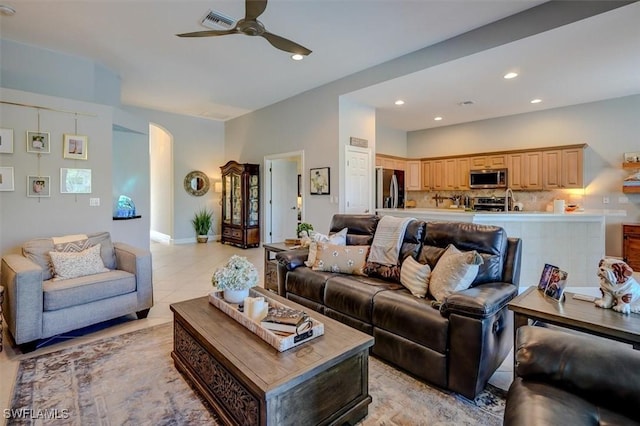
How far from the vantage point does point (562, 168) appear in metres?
6.16

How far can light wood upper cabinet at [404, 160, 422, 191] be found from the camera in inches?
327

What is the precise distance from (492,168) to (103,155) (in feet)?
23.9

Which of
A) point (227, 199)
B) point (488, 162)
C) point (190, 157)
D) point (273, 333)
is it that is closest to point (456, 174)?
point (488, 162)

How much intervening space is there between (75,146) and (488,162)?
24.7 ft

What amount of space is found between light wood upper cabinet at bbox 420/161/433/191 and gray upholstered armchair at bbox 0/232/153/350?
22.5 feet

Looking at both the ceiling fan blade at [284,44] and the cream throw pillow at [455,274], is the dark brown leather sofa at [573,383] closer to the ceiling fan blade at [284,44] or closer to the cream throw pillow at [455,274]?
the cream throw pillow at [455,274]

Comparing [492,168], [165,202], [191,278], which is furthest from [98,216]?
[492,168]

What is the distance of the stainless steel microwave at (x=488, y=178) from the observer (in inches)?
270

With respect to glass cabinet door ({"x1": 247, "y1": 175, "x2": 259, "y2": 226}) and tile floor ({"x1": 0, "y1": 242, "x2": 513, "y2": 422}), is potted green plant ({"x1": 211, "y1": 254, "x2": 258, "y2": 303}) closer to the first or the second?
tile floor ({"x1": 0, "y1": 242, "x2": 513, "y2": 422})

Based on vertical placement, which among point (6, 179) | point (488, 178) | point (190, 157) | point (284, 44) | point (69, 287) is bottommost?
point (69, 287)

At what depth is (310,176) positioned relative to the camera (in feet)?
19.5

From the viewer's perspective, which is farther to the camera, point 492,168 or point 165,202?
point 165,202

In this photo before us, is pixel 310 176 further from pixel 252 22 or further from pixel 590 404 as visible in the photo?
pixel 590 404

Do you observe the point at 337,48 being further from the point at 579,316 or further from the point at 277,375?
the point at 277,375
